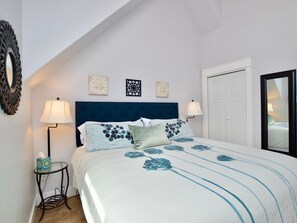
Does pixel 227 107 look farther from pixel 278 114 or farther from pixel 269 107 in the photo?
pixel 278 114

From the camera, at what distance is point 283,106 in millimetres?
2555

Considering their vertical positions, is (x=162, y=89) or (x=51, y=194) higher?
(x=162, y=89)

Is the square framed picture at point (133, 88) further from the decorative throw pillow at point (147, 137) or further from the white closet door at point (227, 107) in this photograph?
the white closet door at point (227, 107)

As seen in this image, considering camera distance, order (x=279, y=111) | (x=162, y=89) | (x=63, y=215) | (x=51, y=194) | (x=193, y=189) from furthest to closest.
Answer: (x=162, y=89) → (x=279, y=111) → (x=51, y=194) → (x=63, y=215) → (x=193, y=189)

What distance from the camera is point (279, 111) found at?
2609mm

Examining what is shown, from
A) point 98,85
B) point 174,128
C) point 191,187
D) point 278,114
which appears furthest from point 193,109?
point 191,187

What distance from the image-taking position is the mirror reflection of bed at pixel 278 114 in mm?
2545

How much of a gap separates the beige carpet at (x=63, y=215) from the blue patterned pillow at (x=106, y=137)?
0.74 m

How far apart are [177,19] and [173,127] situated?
2200 millimetres

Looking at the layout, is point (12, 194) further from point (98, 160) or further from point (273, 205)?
point (273, 205)

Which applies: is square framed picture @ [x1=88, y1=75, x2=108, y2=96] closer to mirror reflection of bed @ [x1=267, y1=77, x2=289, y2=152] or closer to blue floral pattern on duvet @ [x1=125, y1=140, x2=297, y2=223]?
blue floral pattern on duvet @ [x1=125, y1=140, x2=297, y2=223]

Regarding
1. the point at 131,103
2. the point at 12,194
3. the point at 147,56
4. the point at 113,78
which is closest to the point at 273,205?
the point at 12,194

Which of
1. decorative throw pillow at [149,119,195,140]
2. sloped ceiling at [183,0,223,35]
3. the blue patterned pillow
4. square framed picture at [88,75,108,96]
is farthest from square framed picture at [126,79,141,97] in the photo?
sloped ceiling at [183,0,223,35]

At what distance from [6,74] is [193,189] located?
1338 millimetres
